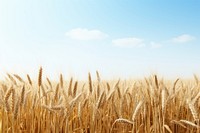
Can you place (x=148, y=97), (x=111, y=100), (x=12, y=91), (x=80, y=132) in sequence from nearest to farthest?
(x=12, y=91) → (x=80, y=132) → (x=111, y=100) → (x=148, y=97)

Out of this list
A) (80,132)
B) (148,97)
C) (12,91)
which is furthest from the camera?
(148,97)

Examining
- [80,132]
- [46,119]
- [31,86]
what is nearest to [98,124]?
[80,132]

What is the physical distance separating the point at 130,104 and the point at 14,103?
1.03m

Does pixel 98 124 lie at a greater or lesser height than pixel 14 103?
lesser

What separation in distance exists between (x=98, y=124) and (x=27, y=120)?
53 cm

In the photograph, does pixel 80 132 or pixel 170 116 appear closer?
pixel 80 132

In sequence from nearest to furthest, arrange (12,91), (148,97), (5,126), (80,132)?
(12,91)
(5,126)
(80,132)
(148,97)

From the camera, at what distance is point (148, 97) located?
2.74 metres

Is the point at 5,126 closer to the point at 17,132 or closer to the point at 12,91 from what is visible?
the point at 17,132

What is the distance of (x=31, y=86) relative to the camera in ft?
9.00

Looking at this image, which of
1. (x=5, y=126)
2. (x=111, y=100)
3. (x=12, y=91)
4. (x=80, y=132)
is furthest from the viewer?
(x=111, y=100)

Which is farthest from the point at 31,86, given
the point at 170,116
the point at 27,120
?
the point at 170,116

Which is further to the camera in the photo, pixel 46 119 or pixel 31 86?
pixel 31 86

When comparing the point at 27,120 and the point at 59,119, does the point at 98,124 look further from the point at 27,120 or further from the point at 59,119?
the point at 27,120
